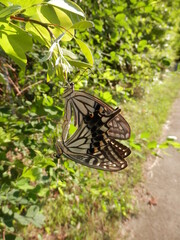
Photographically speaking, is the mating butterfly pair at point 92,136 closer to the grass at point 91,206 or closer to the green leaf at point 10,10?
the green leaf at point 10,10

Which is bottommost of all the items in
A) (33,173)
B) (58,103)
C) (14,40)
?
(33,173)

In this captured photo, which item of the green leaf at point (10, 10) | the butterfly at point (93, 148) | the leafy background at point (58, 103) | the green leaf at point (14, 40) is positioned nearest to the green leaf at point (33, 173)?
the leafy background at point (58, 103)

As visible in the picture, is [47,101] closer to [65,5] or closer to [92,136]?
[92,136]

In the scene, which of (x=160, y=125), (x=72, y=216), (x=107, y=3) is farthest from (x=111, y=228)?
(x=160, y=125)

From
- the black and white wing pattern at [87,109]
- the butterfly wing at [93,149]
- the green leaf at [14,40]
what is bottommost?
the butterfly wing at [93,149]

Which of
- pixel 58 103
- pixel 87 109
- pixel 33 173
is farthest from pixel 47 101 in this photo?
pixel 87 109

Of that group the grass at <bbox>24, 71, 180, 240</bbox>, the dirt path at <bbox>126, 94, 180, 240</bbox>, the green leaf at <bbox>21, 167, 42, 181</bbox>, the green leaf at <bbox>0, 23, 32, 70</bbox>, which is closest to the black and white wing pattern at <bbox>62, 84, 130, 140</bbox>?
the green leaf at <bbox>0, 23, 32, 70</bbox>
